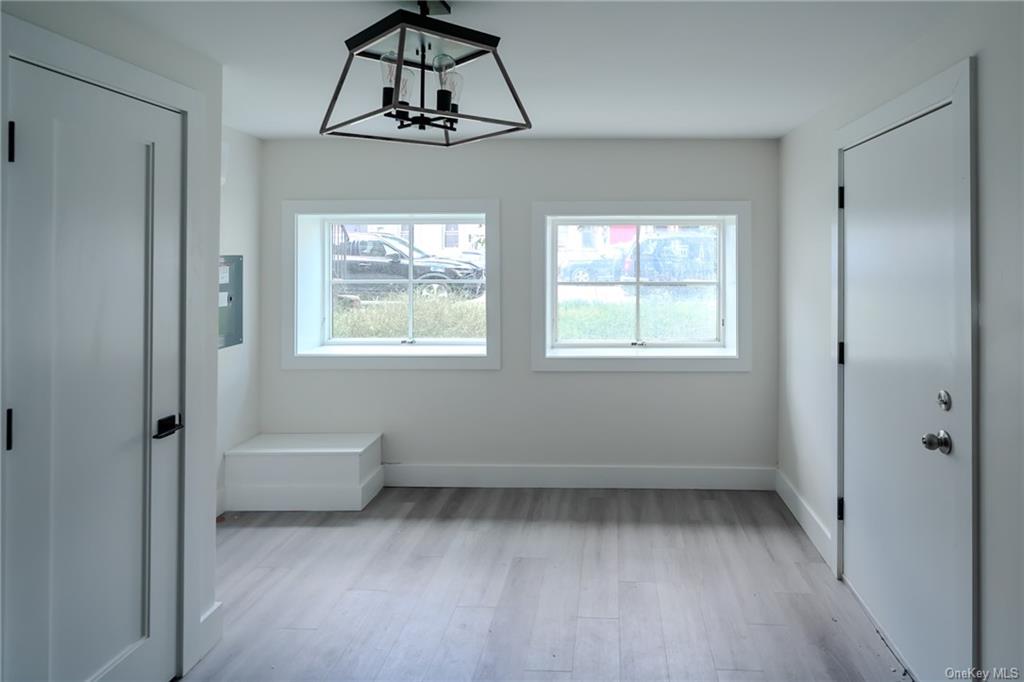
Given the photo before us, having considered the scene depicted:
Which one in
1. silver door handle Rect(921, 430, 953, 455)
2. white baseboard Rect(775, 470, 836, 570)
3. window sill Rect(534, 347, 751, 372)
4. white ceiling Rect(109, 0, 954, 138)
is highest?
white ceiling Rect(109, 0, 954, 138)

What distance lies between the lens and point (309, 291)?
4.51 m

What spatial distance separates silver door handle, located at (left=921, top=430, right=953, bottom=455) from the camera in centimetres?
207

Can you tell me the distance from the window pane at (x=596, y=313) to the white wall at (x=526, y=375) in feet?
1.14

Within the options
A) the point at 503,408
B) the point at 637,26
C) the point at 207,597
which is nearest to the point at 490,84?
the point at 637,26

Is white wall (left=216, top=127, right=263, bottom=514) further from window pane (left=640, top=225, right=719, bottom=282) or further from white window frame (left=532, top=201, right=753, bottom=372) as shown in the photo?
window pane (left=640, top=225, right=719, bottom=282)

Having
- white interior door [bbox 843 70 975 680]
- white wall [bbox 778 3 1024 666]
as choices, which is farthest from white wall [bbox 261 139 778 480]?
white wall [bbox 778 3 1024 666]

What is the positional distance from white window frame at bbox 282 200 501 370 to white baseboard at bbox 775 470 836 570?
77.1 inches

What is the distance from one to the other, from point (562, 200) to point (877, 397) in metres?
2.33

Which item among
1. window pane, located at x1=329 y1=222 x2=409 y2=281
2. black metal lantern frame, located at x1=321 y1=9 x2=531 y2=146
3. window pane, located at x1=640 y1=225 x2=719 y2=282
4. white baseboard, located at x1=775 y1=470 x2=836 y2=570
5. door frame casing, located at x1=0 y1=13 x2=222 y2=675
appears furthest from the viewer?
window pane, located at x1=329 y1=222 x2=409 y2=281

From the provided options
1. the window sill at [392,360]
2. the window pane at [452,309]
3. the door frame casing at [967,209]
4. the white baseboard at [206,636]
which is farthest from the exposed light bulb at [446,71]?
the window pane at [452,309]

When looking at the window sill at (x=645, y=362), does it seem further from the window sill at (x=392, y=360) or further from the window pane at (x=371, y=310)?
the window pane at (x=371, y=310)

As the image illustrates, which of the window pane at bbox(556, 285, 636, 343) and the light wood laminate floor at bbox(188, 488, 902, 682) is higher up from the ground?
the window pane at bbox(556, 285, 636, 343)

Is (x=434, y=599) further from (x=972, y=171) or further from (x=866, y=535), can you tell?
(x=972, y=171)

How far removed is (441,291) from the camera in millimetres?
4609
